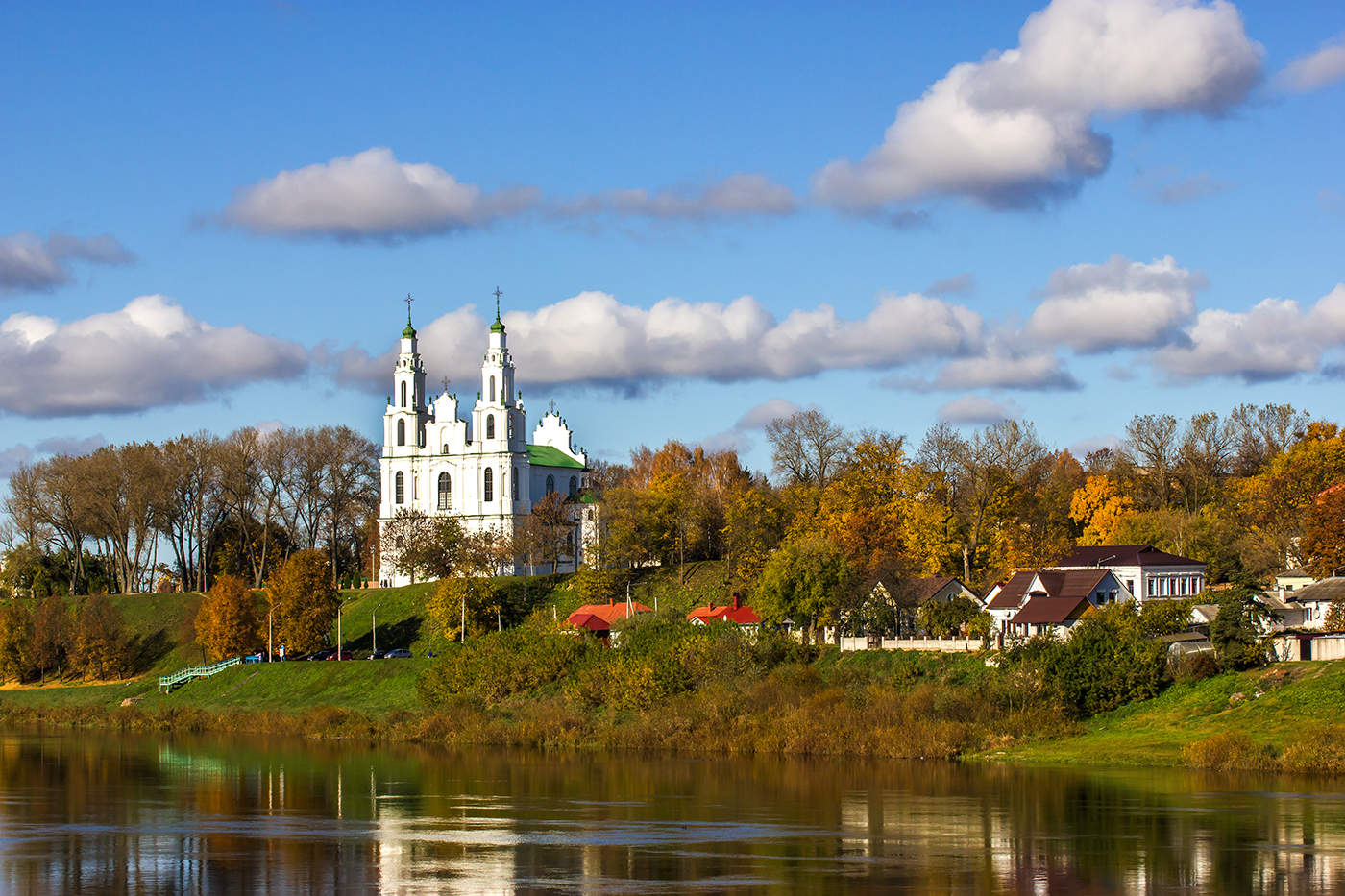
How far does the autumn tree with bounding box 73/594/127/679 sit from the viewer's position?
10250 centimetres

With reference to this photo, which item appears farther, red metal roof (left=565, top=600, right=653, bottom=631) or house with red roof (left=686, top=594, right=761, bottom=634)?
red metal roof (left=565, top=600, right=653, bottom=631)

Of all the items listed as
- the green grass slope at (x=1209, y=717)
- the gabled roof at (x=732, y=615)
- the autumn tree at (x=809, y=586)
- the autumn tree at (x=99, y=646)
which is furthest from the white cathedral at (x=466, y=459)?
the green grass slope at (x=1209, y=717)

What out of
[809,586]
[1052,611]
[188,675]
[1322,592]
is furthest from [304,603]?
[1322,592]

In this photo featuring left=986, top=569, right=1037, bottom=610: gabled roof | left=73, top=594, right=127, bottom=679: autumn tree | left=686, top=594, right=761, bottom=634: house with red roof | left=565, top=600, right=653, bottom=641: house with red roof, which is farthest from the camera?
left=73, top=594, right=127, bottom=679: autumn tree

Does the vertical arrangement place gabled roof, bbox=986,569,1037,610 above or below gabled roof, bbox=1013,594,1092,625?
above

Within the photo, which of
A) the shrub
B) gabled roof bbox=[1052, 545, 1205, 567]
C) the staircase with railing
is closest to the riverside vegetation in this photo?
the shrub

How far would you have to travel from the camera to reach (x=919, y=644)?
71750 mm

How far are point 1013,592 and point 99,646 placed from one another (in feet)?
197

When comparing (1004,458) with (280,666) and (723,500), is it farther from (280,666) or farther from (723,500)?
(280,666)

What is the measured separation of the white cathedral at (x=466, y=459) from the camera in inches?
4724

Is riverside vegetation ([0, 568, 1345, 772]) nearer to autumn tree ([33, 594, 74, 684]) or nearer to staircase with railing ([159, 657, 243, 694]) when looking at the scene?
staircase with railing ([159, 657, 243, 694])

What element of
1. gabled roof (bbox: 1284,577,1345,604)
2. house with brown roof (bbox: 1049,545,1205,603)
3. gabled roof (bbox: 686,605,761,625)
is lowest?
gabled roof (bbox: 686,605,761,625)

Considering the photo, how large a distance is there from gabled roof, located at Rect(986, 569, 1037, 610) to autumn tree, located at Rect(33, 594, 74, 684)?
61809 millimetres

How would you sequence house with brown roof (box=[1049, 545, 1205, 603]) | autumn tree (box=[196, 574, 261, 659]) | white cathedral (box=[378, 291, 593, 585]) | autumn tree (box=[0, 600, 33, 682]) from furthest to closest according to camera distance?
white cathedral (box=[378, 291, 593, 585])
autumn tree (box=[0, 600, 33, 682])
autumn tree (box=[196, 574, 261, 659])
house with brown roof (box=[1049, 545, 1205, 603])
